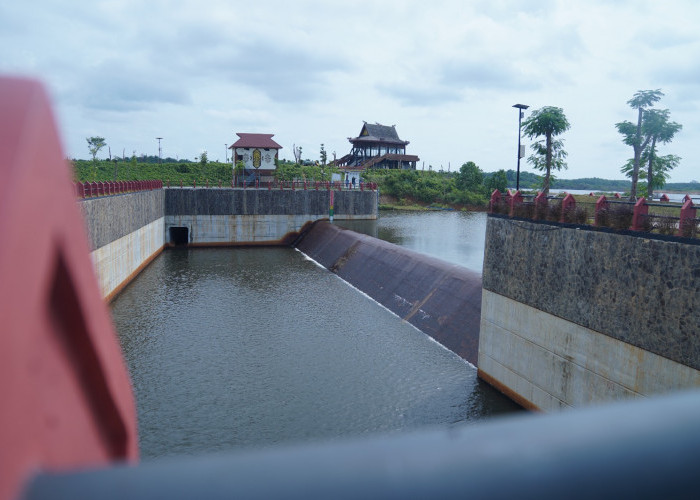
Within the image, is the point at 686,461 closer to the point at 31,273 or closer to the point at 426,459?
the point at 426,459

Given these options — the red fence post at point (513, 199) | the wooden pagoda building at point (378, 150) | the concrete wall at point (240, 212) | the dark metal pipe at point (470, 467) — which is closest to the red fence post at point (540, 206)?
the red fence post at point (513, 199)

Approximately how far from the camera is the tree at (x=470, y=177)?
92562 millimetres

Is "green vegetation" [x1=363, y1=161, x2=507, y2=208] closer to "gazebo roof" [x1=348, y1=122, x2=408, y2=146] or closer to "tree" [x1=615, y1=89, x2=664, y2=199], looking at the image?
"gazebo roof" [x1=348, y1=122, x2=408, y2=146]

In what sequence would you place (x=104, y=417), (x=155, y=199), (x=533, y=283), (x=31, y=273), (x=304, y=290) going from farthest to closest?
(x=155, y=199)
(x=304, y=290)
(x=533, y=283)
(x=104, y=417)
(x=31, y=273)

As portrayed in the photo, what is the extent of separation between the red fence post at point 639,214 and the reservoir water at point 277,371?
6770 millimetres

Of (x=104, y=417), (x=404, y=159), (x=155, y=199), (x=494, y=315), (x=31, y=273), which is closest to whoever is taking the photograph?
(x=31, y=273)

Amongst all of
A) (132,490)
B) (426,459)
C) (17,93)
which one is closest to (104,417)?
(132,490)

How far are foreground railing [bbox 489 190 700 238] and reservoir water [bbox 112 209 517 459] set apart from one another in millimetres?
5826

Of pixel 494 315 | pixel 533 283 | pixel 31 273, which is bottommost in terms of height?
pixel 494 315

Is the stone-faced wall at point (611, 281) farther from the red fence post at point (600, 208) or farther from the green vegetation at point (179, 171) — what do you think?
the green vegetation at point (179, 171)

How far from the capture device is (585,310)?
13.4 meters

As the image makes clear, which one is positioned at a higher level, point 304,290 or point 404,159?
point 404,159

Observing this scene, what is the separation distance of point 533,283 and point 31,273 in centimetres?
1563

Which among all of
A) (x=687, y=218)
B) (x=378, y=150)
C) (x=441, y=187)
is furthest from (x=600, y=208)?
(x=378, y=150)
